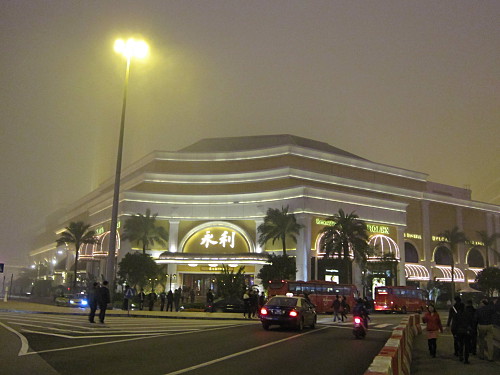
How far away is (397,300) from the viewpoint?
165ft

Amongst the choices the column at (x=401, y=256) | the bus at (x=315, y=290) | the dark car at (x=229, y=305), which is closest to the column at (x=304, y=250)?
the column at (x=401, y=256)

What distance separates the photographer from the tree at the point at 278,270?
59438 mm

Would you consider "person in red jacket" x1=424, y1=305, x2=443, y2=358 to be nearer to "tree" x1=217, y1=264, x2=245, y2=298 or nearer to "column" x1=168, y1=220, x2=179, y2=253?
"tree" x1=217, y1=264, x2=245, y2=298

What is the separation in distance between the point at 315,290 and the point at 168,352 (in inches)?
1289

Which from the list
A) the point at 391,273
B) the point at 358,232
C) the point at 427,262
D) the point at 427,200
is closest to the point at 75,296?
the point at 358,232

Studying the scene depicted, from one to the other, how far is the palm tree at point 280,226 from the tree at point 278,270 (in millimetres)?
1364

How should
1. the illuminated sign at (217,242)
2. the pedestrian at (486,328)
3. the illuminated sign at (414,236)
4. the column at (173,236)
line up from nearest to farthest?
the pedestrian at (486,328), the illuminated sign at (217,242), the column at (173,236), the illuminated sign at (414,236)

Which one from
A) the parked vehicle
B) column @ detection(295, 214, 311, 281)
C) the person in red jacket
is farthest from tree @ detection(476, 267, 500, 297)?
the person in red jacket

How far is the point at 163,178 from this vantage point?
255 feet

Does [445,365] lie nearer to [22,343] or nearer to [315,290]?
[22,343]

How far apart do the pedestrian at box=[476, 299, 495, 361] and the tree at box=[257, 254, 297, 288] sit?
4369 cm

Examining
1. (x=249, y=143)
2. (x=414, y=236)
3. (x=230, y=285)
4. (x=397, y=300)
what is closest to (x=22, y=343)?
(x=230, y=285)

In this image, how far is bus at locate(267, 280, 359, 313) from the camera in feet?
145

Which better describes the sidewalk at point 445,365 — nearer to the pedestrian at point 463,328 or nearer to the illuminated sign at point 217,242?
the pedestrian at point 463,328
